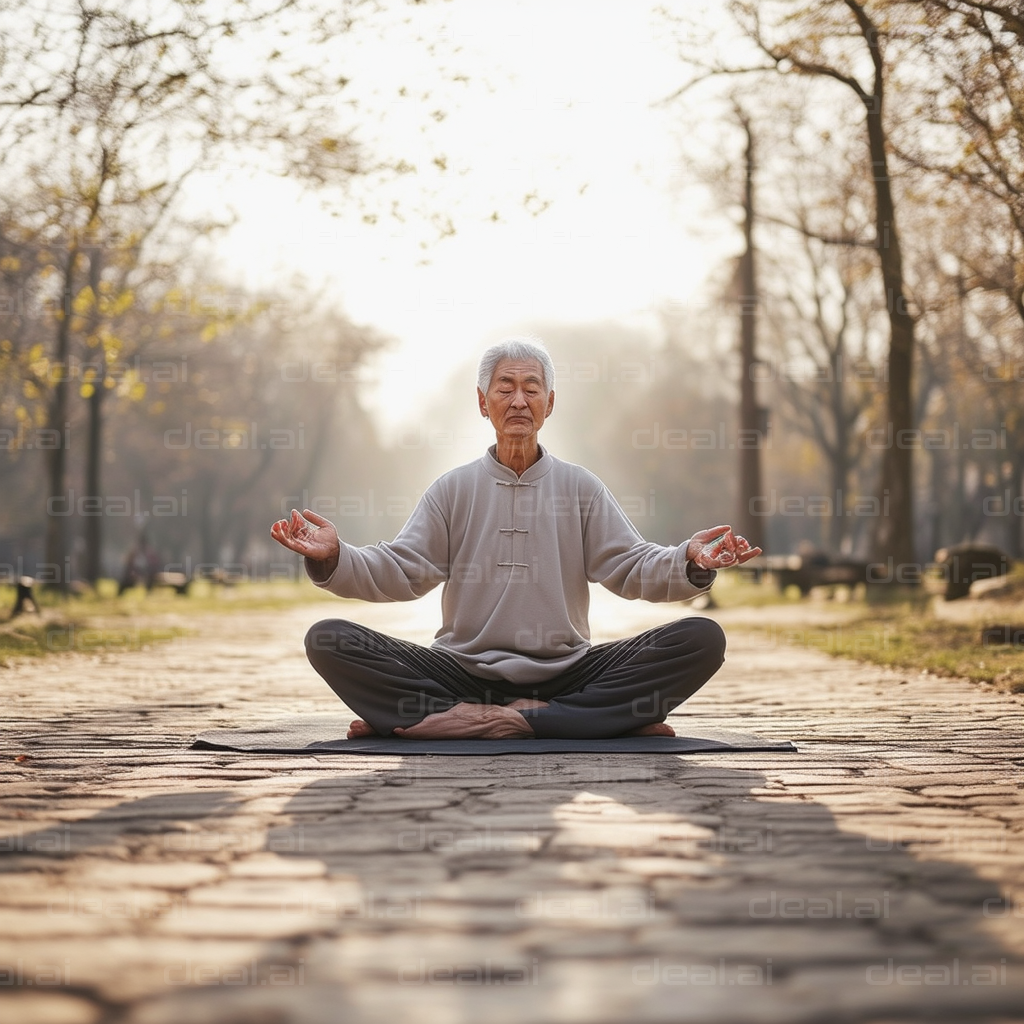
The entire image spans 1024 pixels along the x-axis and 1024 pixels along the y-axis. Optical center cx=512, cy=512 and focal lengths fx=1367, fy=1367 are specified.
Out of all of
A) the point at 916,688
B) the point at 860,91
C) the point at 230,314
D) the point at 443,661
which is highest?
the point at 860,91

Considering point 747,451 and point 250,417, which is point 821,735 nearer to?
point 747,451

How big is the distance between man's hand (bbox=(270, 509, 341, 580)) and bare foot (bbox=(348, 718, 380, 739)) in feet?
2.57

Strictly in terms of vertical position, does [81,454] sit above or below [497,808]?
above

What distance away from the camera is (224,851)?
374cm

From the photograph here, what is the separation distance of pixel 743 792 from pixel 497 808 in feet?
3.03

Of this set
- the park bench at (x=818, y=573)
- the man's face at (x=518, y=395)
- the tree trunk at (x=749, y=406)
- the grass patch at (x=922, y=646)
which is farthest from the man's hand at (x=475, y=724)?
the tree trunk at (x=749, y=406)

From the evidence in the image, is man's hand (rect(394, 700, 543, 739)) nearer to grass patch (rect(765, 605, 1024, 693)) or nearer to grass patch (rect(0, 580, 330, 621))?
grass patch (rect(765, 605, 1024, 693))

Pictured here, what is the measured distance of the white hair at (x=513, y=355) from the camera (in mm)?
6512

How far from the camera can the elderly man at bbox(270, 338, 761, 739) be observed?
625cm

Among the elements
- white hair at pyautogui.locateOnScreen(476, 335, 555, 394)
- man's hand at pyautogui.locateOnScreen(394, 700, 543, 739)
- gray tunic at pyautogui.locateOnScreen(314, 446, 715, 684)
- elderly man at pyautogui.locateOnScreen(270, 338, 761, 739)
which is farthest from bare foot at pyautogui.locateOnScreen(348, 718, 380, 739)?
white hair at pyautogui.locateOnScreen(476, 335, 555, 394)

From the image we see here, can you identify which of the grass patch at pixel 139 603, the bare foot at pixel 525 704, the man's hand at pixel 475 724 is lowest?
the grass patch at pixel 139 603

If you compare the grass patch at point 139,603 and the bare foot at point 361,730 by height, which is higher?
the bare foot at point 361,730

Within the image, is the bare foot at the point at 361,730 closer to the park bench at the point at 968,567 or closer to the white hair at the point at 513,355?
the white hair at the point at 513,355

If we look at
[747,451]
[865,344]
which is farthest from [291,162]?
[865,344]
